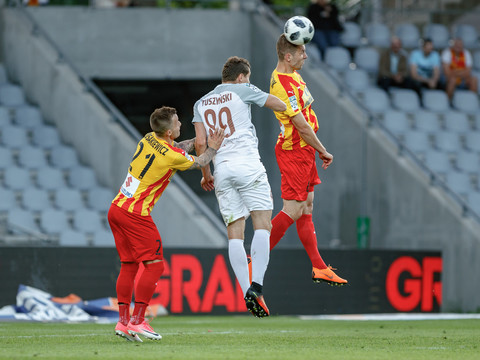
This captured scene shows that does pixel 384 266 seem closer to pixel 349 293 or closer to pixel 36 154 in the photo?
pixel 349 293

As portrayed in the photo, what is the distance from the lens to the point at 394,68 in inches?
701

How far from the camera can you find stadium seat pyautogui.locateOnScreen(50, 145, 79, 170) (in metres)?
16.2

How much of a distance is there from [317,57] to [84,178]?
4.71 m

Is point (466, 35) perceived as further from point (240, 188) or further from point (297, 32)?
point (240, 188)

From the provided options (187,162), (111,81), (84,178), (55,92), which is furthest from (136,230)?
(111,81)

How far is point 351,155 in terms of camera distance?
16250 mm

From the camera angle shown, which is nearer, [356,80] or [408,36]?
[356,80]

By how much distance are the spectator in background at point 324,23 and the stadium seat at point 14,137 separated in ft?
17.7

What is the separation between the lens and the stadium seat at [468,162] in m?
16.7

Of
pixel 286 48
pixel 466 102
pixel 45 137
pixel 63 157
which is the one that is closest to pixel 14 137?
pixel 45 137

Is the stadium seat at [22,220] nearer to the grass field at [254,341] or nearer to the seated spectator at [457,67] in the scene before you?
the grass field at [254,341]

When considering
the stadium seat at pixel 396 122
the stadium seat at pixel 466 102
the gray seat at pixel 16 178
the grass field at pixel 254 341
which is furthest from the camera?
the stadium seat at pixel 466 102

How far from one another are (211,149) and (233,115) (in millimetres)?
347

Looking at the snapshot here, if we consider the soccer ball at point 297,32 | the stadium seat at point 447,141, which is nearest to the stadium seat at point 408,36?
the stadium seat at point 447,141
